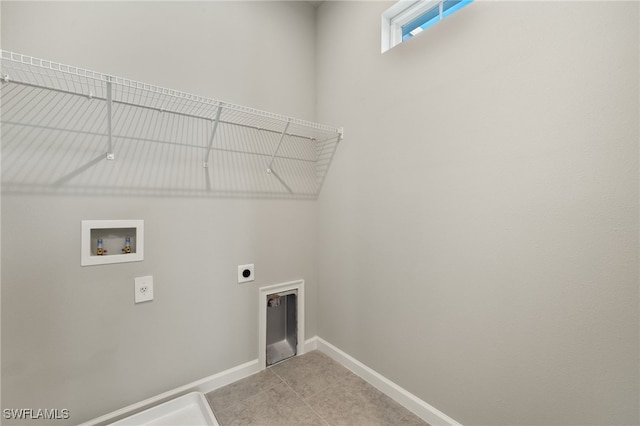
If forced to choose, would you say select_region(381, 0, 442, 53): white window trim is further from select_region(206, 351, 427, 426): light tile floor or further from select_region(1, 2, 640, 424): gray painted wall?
select_region(206, 351, 427, 426): light tile floor

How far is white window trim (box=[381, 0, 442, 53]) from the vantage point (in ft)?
5.06

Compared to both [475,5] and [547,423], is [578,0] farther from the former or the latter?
[547,423]

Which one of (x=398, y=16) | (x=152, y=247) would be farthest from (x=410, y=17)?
(x=152, y=247)

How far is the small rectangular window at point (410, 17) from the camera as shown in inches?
58.9

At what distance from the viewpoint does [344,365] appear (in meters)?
1.92

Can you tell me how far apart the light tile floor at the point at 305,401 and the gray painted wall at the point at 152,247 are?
205mm

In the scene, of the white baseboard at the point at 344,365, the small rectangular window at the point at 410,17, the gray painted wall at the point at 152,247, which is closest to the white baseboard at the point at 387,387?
the white baseboard at the point at 344,365

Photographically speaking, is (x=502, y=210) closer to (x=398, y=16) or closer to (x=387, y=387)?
(x=387, y=387)

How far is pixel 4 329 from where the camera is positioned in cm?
113

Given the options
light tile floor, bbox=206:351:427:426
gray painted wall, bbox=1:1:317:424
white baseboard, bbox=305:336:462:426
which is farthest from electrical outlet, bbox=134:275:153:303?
white baseboard, bbox=305:336:462:426

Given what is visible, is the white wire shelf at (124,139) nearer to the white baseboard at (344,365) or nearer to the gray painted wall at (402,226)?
the gray painted wall at (402,226)

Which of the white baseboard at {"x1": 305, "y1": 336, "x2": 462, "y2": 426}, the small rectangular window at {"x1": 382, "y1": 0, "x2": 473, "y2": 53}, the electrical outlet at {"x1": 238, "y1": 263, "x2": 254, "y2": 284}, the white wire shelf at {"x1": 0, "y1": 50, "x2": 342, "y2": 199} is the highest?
the small rectangular window at {"x1": 382, "y1": 0, "x2": 473, "y2": 53}

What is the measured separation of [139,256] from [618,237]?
204 cm

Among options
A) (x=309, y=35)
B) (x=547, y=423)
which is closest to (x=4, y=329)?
(x=547, y=423)
